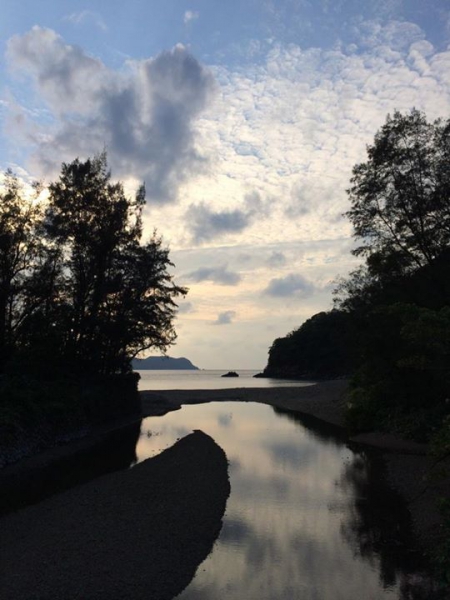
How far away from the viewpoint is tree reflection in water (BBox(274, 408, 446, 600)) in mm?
12016

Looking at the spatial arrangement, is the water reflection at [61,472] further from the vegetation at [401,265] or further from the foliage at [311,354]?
the foliage at [311,354]

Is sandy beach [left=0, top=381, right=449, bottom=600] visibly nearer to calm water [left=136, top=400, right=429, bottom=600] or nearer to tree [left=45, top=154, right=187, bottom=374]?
calm water [left=136, top=400, right=429, bottom=600]

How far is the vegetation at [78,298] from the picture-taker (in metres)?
36.9

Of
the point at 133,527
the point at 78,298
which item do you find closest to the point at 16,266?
the point at 78,298

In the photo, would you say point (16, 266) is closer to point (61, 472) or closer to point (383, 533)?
point (61, 472)

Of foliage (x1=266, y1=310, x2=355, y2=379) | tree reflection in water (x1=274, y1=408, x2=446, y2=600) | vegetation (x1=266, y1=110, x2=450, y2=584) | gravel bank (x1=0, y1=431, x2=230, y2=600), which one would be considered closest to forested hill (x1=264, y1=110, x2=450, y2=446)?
vegetation (x1=266, y1=110, x2=450, y2=584)

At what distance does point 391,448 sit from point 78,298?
28044 mm

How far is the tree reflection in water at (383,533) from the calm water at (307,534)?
0.03m

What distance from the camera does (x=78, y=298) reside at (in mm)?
43188

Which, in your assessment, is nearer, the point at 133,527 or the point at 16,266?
the point at 133,527

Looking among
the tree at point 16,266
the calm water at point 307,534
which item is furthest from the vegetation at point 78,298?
the calm water at point 307,534

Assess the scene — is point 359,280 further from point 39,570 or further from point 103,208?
point 39,570

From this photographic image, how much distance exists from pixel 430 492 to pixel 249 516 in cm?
730

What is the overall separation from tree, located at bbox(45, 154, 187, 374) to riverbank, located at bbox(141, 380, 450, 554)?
13.8 meters
